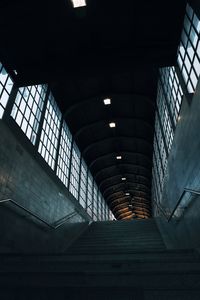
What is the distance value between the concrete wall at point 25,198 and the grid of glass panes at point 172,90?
5950mm

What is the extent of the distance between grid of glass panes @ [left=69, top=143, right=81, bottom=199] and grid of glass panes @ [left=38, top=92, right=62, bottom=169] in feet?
12.1

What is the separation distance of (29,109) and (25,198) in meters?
4.02

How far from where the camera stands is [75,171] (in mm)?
16844

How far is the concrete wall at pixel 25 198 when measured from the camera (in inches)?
245

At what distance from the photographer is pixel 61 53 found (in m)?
7.94

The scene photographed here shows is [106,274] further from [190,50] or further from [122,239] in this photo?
[190,50]

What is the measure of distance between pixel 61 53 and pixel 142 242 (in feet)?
25.8

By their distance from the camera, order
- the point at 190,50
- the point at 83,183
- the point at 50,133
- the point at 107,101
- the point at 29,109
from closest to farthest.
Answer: the point at 190,50 < the point at 29,109 < the point at 50,133 < the point at 107,101 < the point at 83,183

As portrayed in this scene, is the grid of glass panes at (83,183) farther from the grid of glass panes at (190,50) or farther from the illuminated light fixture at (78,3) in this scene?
the illuminated light fixture at (78,3)

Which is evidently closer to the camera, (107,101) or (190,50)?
(190,50)

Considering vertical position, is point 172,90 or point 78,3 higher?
point 78,3

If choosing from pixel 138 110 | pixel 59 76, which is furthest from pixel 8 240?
pixel 138 110

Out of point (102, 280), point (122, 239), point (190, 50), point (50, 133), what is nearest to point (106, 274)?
point (102, 280)

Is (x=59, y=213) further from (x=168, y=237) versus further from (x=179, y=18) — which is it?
(x=179, y=18)
